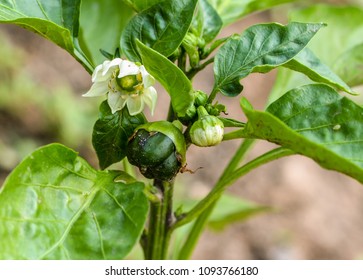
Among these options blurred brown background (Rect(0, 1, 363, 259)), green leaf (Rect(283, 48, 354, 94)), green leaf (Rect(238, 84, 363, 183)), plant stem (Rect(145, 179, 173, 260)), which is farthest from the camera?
blurred brown background (Rect(0, 1, 363, 259))

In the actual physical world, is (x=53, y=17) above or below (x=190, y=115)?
above

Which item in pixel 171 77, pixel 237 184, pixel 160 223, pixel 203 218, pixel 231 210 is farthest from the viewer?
pixel 237 184

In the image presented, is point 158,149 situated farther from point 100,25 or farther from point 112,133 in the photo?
point 100,25

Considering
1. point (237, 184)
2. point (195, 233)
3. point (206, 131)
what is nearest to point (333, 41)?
point (195, 233)

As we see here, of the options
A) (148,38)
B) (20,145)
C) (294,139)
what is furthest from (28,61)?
(294,139)

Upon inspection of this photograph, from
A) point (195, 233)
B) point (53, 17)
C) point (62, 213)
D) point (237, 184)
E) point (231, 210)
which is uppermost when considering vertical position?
point (53, 17)

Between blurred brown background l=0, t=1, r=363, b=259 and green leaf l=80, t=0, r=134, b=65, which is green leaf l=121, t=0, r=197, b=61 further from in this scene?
blurred brown background l=0, t=1, r=363, b=259

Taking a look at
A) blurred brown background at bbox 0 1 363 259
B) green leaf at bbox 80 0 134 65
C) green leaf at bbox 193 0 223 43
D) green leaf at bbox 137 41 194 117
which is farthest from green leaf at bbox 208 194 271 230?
blurred brown background at bbox 0 1 363 259
